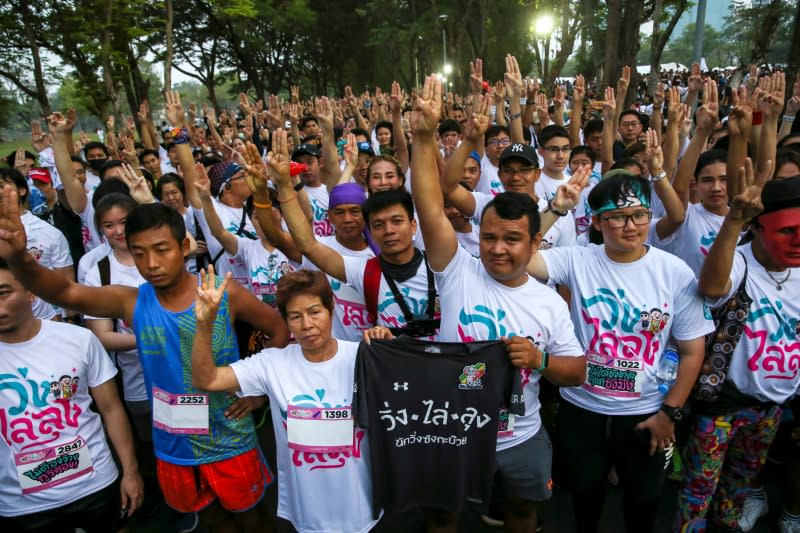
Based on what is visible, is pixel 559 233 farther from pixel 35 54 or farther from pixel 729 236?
pixel 35 54

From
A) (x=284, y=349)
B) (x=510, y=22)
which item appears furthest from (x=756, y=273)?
(x=510, y=22)

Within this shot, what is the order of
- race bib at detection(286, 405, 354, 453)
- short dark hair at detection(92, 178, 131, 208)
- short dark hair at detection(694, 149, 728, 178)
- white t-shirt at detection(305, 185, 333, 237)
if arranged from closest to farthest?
race bib at detection(286, 405, 354, 453), short dark hair at detection(694, 149, 728, 178), short dark hair at detection(92, 178, 131, 208), white t-shirt at detection(305, 185, 333, 237)

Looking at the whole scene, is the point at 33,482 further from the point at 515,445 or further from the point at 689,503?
the point at 689,503

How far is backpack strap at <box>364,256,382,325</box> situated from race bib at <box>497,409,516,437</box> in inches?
38.0

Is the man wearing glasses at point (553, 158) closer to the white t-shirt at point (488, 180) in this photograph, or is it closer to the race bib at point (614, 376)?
the white t-shirt at point (488, 180)

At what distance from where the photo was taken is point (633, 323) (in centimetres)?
264

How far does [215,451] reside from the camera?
2.67 metres

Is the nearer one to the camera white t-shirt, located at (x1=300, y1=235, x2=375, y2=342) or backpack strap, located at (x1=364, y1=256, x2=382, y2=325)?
backpack strap, located at (x1=364, y1=256, x2=382, y2=325)

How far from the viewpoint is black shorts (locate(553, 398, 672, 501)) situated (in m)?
2.71

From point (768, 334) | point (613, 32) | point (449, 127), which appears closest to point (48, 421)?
point (768, 334)

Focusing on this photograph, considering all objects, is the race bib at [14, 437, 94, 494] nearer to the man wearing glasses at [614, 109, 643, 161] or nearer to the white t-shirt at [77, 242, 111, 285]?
the white t-shirt at [77, 242, 111, 285]

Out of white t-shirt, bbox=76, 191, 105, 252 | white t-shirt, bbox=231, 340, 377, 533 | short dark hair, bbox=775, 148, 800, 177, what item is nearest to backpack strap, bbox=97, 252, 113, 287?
white t-shirt, bbox=76, 191, 105, 252

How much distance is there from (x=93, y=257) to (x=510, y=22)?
29935 millimetres

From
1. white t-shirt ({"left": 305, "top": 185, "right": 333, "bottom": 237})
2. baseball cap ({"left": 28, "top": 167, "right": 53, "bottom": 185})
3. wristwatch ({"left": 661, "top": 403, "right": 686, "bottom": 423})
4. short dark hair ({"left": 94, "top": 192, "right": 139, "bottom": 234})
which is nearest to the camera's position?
wristwatch ({"left": 661, "top": 403, "right": 686, "bottom": 423})
